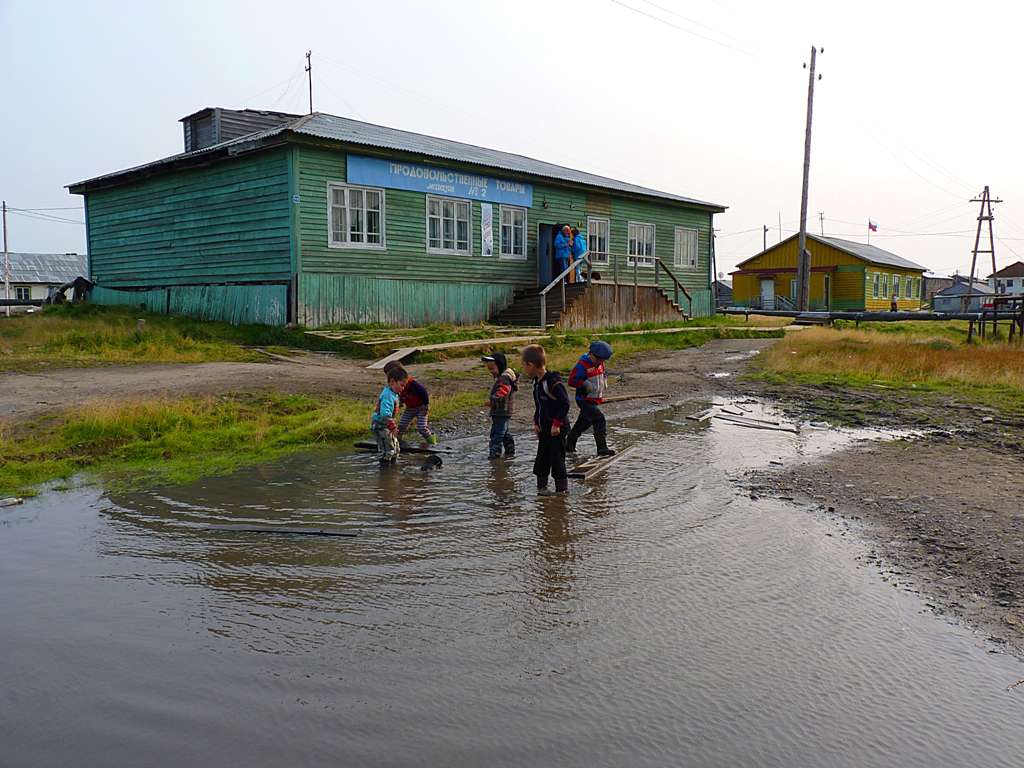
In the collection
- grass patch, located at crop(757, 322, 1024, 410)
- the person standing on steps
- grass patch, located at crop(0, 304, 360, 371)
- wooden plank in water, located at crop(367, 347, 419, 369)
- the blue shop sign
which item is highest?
the blue shop sign

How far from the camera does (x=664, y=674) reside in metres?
3.68

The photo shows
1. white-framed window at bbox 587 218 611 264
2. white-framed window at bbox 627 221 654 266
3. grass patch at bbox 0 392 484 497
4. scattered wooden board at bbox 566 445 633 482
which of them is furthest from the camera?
white-framed window at bbox 627 221 654 266

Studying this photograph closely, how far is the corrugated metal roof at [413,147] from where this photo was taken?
19.4 metres

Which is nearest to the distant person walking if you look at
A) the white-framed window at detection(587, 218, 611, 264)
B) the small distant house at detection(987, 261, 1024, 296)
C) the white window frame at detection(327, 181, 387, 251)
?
the white-framed window at detection(587, 218, 611, 264)

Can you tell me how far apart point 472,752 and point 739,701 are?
116 cm

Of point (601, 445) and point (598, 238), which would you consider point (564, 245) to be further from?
point (601, 445)

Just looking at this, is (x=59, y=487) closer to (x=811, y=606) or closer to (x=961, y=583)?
(x=811, y=606)

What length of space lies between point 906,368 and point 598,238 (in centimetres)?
1311

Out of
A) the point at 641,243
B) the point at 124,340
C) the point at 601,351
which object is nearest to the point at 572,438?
the point at 601,351

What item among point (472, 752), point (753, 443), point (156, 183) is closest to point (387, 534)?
point (472, 752)

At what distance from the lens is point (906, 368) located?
15.3 metres

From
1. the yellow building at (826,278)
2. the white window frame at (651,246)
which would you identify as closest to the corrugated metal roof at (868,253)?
the yellow building at (826,278)

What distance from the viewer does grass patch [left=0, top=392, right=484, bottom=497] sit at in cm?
735

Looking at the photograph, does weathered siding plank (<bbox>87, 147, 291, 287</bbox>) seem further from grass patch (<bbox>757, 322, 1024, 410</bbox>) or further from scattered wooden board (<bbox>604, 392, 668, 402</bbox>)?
grass patch (<bbox>757, 322, 1024, 410</bbox>)
